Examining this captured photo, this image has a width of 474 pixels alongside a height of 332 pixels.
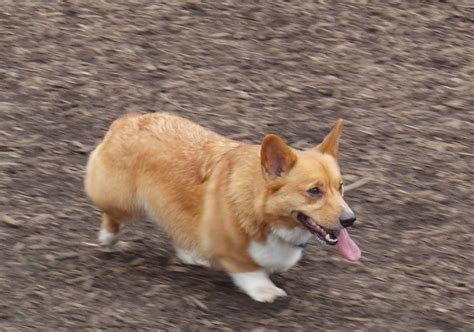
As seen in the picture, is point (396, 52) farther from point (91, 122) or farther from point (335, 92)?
point (91, 122)

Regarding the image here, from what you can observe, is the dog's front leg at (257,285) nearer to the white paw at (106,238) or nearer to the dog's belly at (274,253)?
the dog's belly at (274,253)

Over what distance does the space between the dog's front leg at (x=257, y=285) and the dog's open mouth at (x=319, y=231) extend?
1.63ft

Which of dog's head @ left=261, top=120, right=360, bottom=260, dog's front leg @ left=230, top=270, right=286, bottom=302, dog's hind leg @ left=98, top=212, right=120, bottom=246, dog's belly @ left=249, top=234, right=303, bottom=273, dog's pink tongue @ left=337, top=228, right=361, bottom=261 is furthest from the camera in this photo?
dog's hind leg @ left=98, top=212, right=120, bottom=246

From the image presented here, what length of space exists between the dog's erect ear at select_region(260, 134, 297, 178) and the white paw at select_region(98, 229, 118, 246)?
4.09ft

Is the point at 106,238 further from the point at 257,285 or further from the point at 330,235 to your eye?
the point at 330,235

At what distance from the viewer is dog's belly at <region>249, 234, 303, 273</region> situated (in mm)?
5273

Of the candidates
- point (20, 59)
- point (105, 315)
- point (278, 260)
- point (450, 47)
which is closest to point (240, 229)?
point (278, 260)

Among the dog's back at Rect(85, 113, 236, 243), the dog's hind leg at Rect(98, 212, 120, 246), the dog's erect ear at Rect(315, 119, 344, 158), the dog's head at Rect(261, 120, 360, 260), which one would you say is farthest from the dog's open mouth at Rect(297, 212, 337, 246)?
the dog's hind leg at Rect(98, 212, 120, 246)

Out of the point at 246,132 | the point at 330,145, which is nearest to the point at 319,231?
the point at 330,145

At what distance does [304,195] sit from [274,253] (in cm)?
42

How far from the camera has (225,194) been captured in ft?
17.5

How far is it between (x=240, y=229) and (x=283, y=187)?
35 centimetres

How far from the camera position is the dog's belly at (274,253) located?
527 centimetres

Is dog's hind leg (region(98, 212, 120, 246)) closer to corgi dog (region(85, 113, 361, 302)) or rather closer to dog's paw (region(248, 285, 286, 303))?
corgi dog (region(85, 113, 361, 302))
